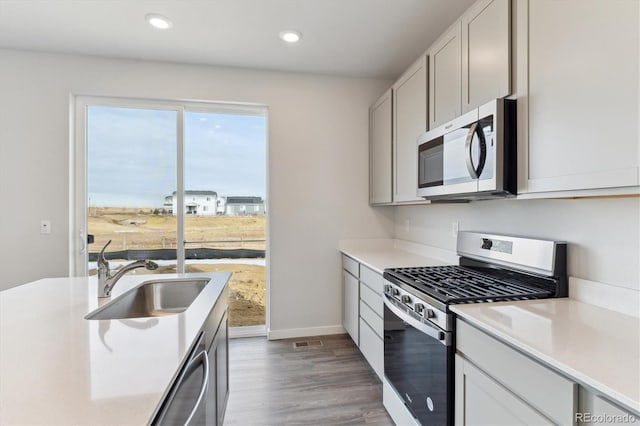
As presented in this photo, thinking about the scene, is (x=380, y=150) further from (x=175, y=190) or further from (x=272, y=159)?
(x=175, y=190)

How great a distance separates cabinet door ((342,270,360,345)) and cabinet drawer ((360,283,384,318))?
0.44 feet

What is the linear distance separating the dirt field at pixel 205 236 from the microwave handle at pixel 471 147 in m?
2.12

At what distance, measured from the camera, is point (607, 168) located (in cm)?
98

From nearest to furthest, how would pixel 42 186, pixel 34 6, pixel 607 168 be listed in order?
pixel 607 168 → pixel 34 6 → pixel 42 186

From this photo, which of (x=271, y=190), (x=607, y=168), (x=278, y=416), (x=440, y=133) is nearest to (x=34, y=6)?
(x=271, y=190)

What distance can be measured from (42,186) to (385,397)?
10.6 ft

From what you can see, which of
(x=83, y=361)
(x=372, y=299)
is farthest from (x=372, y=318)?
(x=83, y=361)

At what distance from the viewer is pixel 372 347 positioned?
224cm

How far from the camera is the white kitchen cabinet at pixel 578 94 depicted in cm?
94

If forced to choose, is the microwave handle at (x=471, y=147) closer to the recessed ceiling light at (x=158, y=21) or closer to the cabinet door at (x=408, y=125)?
the cabinet door at (x=408, y=125)

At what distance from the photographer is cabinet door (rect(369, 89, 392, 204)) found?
2.68 m

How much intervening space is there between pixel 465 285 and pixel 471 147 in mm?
685

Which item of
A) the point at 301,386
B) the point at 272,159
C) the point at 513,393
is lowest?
the point at 301,386

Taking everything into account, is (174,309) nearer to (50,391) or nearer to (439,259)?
(50,391)
